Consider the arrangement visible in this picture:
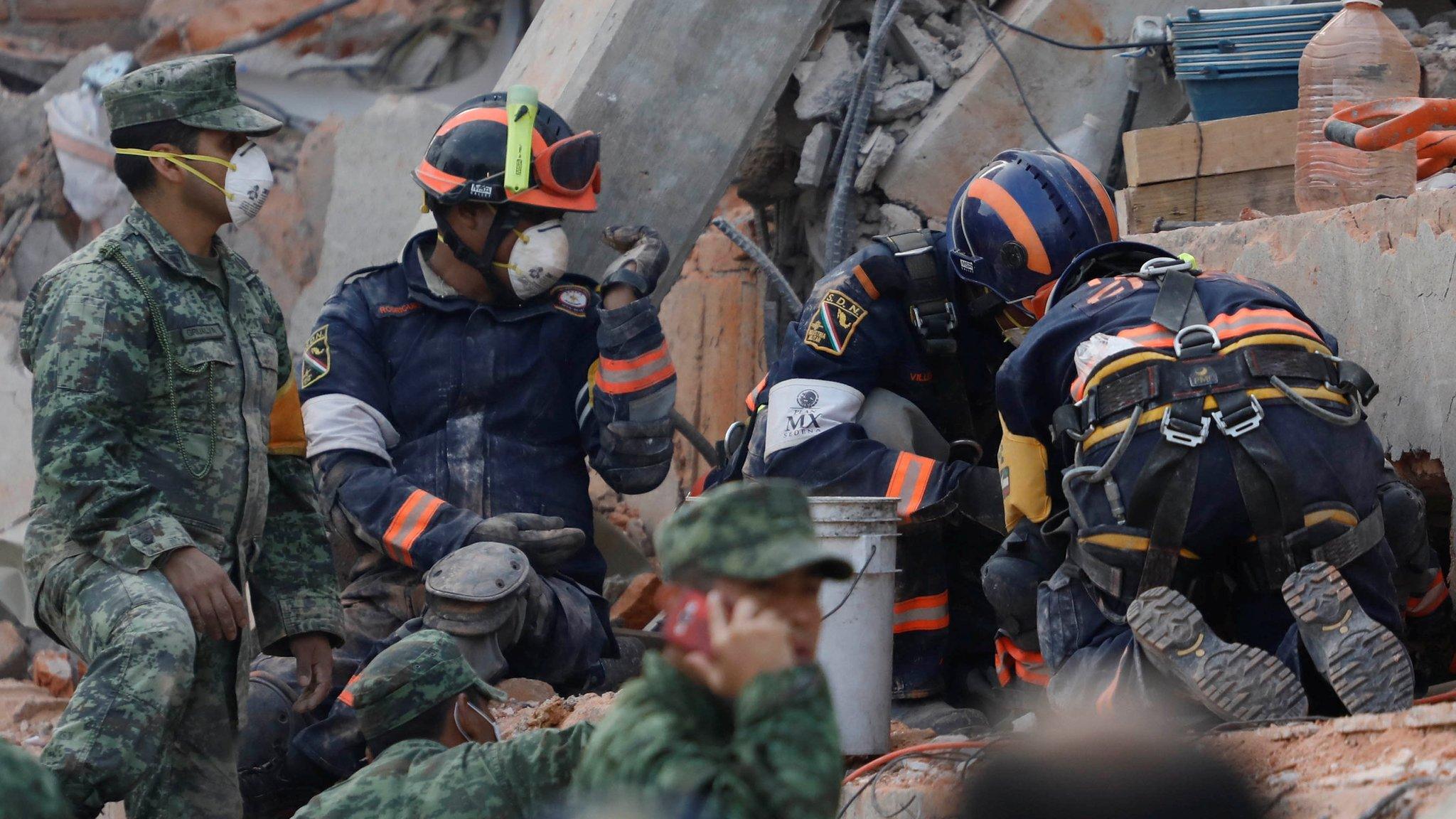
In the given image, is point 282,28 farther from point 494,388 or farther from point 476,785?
point 476,785

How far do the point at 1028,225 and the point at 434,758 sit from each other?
2.33 meters

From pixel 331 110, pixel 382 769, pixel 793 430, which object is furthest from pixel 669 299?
pixel 382 769

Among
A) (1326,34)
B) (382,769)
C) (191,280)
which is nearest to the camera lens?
(382,769)

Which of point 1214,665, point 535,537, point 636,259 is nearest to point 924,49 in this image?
point 636,259

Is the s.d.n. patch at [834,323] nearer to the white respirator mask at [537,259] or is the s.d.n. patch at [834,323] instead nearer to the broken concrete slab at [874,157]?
the white respirator mask at [537,259]

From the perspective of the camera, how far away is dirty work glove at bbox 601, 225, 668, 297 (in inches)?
208

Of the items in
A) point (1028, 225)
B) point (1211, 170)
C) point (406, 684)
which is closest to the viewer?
point (406, 684)

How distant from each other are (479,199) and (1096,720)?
275cm

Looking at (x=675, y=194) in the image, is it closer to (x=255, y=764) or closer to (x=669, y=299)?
(x=669, y=299)

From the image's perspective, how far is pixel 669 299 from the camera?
318 inches

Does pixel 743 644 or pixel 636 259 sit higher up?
pixel 743 644

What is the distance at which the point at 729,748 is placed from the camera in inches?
72.6

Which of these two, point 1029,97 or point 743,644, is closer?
point 743,644

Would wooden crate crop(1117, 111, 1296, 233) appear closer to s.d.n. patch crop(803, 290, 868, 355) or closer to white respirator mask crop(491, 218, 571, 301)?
s.d.n. patch crop(803, 290, 868, 355)
